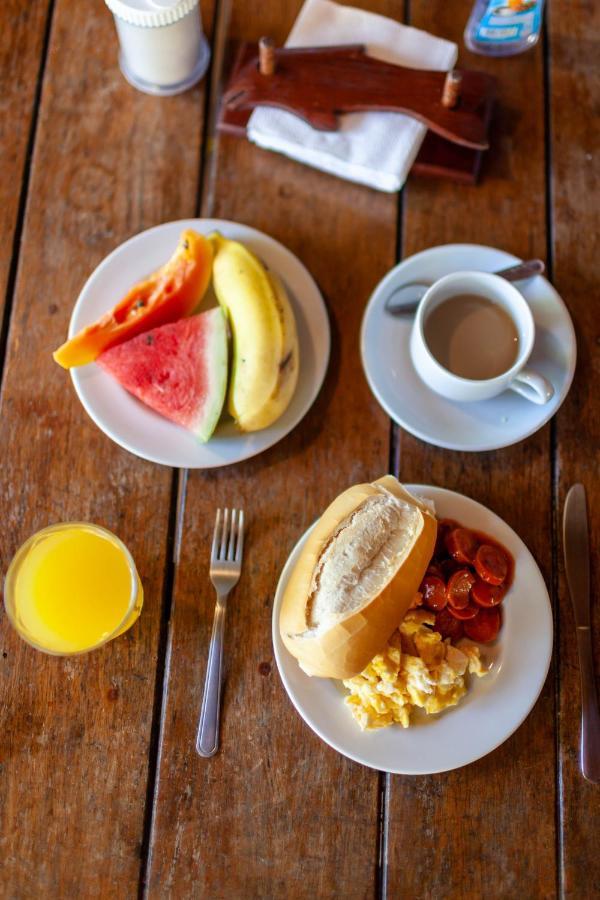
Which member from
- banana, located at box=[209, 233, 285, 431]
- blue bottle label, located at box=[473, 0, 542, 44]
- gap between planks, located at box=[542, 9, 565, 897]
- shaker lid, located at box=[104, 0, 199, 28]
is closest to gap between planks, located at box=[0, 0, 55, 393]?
shaker lid, located at box=[104, 0, 199, 28]

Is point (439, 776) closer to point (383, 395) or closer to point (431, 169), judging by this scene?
point (383, 395)

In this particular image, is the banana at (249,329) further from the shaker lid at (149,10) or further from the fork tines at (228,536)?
the shaker lid at (149,10)

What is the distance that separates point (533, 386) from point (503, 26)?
668mm

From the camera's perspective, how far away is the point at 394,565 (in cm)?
113

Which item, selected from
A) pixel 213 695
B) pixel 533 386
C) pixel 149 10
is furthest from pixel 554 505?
pixel 149 10

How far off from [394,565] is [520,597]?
220 mm

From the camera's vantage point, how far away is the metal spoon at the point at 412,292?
4.35 feet

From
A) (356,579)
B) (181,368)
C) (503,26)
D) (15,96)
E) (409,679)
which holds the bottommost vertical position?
(409,679)

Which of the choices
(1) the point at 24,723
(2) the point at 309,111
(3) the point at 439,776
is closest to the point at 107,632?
(1) the point at 24,723

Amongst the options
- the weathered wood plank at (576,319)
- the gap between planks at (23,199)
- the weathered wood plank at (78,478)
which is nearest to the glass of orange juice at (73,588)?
the weathered wood plank at (78,478)

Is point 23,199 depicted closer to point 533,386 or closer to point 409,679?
point 533,386

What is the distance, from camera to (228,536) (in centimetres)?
132

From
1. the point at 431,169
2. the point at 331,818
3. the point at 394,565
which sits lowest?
the point at 331,818

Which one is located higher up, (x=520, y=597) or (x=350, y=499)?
(x=350, y=499)
